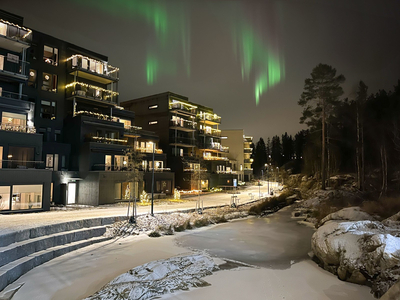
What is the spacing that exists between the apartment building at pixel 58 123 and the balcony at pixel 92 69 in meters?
0.11

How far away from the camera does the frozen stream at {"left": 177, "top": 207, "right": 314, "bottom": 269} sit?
13441 mm

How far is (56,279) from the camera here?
32.9ft

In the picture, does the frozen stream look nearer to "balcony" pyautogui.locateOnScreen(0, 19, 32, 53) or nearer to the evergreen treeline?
the evergreen treeline

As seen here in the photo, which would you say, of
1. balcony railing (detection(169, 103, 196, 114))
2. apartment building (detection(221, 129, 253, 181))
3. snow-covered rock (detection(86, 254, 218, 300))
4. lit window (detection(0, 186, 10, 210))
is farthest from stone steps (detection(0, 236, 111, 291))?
apartment building (detection(221, 129, 253, 181))

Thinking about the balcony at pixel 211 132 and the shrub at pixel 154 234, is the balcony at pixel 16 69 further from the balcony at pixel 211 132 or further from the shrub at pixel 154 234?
the balcony at pixel 211 132

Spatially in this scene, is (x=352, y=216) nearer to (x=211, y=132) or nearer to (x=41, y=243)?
(x=41, y=243)

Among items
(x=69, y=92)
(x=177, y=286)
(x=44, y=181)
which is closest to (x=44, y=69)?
(x=69, y=92)

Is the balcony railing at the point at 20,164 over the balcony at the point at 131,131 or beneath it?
beneath

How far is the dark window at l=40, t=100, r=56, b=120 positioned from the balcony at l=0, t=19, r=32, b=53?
18.0 feet

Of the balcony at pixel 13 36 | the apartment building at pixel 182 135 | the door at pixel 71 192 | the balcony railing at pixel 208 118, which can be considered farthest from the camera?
the balcony railing at pixel 208 118

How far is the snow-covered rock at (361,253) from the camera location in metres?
9.58

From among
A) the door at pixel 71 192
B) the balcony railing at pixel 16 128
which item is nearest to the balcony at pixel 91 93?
the balcony railing at pixel 16 128

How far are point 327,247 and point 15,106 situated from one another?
26.3 meters

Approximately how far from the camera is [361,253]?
10.8 m
